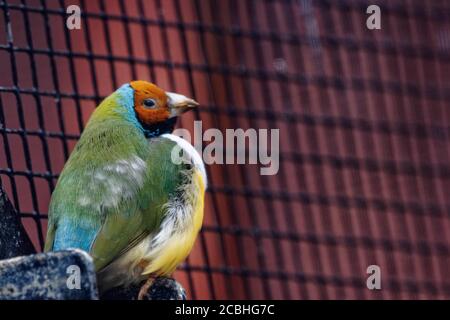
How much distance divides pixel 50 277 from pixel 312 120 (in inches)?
142

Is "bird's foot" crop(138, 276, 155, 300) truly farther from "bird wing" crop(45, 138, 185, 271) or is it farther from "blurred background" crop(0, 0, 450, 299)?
"blurred background" crop(0, 0, 450, 299)

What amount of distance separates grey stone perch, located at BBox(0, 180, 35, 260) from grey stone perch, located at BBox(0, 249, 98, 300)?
2.22 feet

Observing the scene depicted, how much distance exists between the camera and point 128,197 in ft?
12.3

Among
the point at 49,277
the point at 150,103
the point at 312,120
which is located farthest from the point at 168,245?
the point at 312,120

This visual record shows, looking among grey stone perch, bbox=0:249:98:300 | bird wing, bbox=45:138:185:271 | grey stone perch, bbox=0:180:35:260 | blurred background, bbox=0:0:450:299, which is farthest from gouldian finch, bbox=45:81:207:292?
blurred background, bbox=0:0:450:299

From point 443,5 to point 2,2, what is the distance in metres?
3.28

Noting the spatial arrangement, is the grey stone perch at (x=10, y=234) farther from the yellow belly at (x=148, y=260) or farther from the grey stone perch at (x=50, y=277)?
the grey stone perch at (x=50, y=277)

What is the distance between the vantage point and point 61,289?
9.59 ft

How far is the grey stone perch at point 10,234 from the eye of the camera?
367 cm

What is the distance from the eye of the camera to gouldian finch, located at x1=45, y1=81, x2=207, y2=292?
3.61 metres

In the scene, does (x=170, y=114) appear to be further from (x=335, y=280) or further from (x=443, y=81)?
(x=443, y=81)

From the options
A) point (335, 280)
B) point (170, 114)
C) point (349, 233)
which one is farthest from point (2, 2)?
point (349, 233)

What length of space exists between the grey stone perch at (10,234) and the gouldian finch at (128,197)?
129 mm
